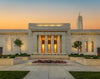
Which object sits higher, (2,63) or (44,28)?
(44,28)

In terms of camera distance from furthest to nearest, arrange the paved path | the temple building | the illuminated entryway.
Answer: the temple building → the illuminated entryway → the paved path

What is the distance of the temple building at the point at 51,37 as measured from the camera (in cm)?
4631

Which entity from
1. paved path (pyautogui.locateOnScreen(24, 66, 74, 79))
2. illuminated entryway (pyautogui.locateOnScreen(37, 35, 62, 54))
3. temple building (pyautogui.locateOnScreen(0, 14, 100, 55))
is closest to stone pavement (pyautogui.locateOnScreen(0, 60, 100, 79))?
paved path (pyautogui.locateOnScreen(24, 66, 74, 79))

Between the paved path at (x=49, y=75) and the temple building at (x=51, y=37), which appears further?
the temple building at (x=51, y=37)

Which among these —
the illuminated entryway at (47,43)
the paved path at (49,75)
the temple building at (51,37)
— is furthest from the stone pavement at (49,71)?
the temple building at (51,37)

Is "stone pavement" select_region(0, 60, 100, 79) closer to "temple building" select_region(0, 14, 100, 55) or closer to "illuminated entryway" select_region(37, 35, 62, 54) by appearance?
"illuminated entryway" select_region(37, 35, 62, 54)

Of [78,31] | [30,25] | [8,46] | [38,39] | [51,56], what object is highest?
[30,25]

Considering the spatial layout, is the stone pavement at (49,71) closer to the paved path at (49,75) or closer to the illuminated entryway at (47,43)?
the paved path at (49,75)

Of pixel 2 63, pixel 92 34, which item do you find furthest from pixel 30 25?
pixel 92 34

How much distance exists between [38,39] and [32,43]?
4408 mm

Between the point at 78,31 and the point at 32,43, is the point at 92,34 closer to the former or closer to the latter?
the point at 78,31

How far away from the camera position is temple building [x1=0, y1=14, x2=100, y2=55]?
46.3 m

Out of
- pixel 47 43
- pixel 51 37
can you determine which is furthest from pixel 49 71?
pixel 47 43

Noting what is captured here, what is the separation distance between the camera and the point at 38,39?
49.7 m
